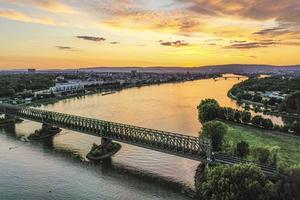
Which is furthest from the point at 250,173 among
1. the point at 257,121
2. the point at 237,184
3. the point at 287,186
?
the point at 257,121

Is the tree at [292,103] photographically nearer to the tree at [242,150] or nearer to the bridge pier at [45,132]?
the tree at [242,150]

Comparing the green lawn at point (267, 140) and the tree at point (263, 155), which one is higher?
the tree at point (263, 155)

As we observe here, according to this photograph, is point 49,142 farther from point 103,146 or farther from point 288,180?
point 288,180

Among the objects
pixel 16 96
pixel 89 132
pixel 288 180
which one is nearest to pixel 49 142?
pixel 89 132

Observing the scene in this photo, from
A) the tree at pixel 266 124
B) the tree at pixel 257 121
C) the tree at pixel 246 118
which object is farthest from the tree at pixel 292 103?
the tree at pixel 266 124

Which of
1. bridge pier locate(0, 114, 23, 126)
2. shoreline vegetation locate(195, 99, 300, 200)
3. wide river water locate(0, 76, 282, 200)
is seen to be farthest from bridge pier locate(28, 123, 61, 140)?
shoreline vegetation locate(195, 99, 300, 200)

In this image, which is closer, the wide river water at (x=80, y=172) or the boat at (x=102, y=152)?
the wide river water at (x=80, y=172)

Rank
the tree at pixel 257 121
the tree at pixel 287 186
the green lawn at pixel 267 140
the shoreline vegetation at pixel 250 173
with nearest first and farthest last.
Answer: the tree at pixel 287 186
the shoreline vegetation at pixel 250 173
the green lawn at pixel 267 140
the tree at pixel 257 121
